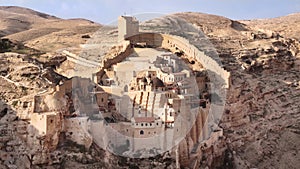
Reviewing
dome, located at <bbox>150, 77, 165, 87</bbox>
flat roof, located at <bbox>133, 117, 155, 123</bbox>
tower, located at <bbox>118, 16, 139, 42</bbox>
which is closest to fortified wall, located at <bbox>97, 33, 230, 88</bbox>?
tower, located at <bbox>118, 16, 139, 42</bbox>

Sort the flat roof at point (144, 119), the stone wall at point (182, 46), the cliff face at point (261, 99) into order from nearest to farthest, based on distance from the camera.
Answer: the flat roof at point (144, 119) < the cliff face at point (261, 99) < the stone wall at point (182, 46)

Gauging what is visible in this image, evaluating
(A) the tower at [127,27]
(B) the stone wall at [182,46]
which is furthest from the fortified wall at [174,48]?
(A) the tower at [127,27]

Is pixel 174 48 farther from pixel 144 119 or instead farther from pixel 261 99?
pixel 144 119

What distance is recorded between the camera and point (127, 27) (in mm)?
39625

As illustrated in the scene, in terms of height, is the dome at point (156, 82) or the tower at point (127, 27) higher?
the tower at point (127, 27)

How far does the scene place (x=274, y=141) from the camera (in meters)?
39.0

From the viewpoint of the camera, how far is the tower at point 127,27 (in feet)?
129

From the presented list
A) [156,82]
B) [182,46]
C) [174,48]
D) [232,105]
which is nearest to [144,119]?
[156,82]

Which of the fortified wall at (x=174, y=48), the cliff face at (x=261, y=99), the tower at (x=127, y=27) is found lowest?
the cliff face at (x=261, y=99)

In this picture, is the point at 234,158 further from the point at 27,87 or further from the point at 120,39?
the point at 27,87

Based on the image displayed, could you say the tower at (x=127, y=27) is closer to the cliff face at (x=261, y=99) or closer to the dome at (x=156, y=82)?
the cliff face at (x=261, y=99)

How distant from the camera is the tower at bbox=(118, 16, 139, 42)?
39.3 meters

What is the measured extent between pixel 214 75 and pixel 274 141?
259 inches

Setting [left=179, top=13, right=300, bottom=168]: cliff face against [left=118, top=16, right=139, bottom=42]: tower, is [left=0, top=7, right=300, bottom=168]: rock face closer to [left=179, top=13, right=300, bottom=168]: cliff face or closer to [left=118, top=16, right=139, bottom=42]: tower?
[left=179, top=13, right=300, bottom=168]: cliff face
